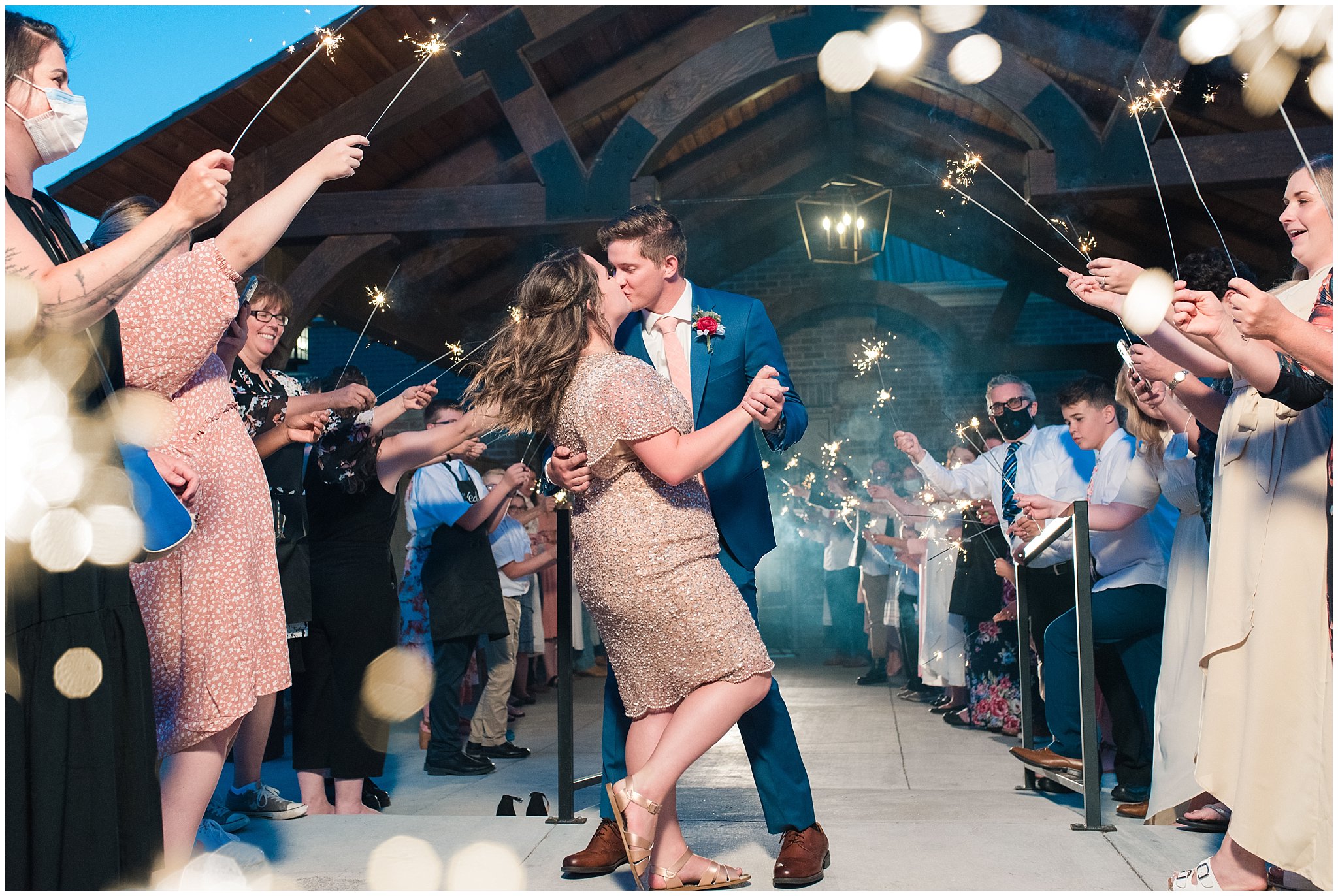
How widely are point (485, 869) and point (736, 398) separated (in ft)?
4.45

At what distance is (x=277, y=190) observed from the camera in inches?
77.1

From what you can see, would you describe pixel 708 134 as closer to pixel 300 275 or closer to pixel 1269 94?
pixel 300 275

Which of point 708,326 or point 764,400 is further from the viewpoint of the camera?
point 708,326

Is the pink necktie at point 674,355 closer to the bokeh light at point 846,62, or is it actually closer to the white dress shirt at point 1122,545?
the white dress shirt at point 1122,545

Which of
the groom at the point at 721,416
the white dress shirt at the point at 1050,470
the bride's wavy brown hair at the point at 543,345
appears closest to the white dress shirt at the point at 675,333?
the groom at the point at 721,416

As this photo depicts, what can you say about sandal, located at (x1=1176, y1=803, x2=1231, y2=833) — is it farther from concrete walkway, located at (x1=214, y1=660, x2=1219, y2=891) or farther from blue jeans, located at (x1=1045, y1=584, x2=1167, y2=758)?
blue jeans, located at (x1=1045, y1=584, x2=1167, y2=758)

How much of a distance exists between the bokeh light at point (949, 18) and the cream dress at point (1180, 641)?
4.55 meters

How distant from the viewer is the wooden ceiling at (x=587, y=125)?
608 centimetres

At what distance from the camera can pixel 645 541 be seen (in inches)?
87.1


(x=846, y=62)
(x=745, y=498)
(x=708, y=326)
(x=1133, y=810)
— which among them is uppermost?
(x=846, y=62)

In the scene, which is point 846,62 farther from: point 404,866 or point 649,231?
point 404,866

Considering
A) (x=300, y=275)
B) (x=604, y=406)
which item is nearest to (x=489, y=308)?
(x=300, y=275)

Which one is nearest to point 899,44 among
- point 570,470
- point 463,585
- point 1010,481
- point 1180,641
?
point 1010,481

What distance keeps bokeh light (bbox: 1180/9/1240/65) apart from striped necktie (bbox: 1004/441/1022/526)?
2732 mm
